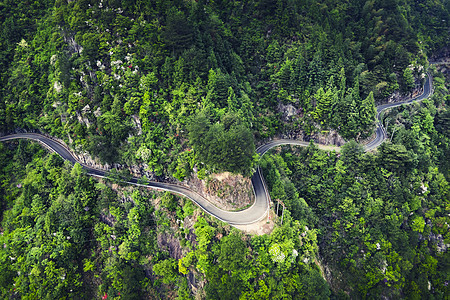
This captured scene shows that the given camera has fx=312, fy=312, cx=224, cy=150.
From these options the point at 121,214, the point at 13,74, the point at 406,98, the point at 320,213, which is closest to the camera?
the point at 121,214

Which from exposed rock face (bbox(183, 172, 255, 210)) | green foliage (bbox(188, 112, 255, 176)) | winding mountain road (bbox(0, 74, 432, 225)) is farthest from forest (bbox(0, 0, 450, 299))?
exposed rock face (bbox(183, 172, 255, 210))

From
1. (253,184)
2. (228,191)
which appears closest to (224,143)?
(228,191)

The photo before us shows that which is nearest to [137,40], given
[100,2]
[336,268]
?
[100,2]

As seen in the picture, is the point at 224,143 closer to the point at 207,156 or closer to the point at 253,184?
the point at 207,156

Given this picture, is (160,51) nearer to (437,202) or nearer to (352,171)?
(352,171)

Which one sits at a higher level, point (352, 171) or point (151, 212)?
point (352, 171)

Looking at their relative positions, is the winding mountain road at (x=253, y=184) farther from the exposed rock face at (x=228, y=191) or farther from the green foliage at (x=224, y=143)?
the green foliage at (x=224, y=143)
